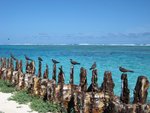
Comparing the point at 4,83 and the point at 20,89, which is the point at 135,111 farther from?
the point at 4,83

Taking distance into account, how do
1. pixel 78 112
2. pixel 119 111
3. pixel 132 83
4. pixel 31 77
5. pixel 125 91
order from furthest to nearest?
pixel 132 83, pixel 31 77, pixel 78 112, pixel 125 91, pixel 119 111

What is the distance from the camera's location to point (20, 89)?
17.5m

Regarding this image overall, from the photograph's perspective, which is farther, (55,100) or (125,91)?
(55,100)

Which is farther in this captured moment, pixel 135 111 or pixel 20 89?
pixel 20 89

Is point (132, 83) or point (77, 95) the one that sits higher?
point (77, 95)

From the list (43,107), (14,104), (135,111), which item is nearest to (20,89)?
(14,104)

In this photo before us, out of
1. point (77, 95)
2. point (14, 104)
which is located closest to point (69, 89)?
point (77, 95)

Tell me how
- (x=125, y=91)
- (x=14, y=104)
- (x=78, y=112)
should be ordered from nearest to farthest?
1. (x=125, y=91)
2. (x=78, y=112)
3. (x=14, y=104)

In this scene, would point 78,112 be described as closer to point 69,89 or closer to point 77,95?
point 77,95

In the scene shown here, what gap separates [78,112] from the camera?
11883 mm

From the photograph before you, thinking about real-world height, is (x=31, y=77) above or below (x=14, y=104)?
above

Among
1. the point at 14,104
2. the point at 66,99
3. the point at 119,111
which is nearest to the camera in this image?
the point at 119,111

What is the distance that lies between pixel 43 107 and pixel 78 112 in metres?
2.37

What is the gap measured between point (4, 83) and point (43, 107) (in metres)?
6.82
